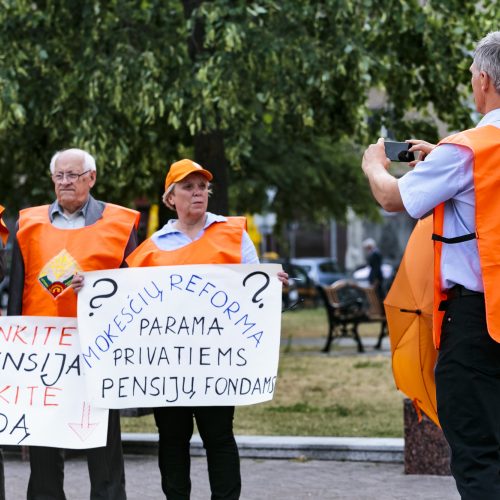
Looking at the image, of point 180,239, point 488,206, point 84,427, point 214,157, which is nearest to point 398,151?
point 488,206

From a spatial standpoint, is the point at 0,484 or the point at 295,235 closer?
the point at 0,484

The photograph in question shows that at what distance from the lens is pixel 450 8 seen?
12586 mm

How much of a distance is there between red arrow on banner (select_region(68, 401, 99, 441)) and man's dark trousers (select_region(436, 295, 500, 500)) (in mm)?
2150

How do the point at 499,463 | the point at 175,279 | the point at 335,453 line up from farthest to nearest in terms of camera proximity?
the point at 335,453, the point at 175,279, the point at 499,463

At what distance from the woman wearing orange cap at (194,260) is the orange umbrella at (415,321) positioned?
0.84m

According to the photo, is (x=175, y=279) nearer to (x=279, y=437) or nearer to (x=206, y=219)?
(x=206, y=219)

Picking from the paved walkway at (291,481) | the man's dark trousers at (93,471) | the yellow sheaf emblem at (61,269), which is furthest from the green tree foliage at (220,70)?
the man's dark trousers at (93,471)

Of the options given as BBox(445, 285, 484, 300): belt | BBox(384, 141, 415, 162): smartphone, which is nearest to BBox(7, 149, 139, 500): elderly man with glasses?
BBox(384, 141, 415, 162): smartphone

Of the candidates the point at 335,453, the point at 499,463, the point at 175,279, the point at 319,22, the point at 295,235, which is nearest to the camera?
the point at 499,463

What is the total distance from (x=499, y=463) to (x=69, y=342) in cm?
245

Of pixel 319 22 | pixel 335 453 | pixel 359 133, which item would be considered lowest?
pixel 335 453

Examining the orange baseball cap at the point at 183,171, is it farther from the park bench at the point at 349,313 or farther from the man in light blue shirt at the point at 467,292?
the park bench at the point at 349,313

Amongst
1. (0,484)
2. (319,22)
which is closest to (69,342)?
(0,484)

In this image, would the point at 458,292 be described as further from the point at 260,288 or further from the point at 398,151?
the point at 260,288
